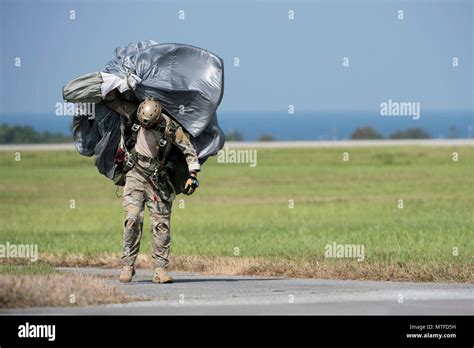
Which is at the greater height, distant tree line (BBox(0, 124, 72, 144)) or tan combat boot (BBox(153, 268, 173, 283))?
distant tree line (BBox(0, 124, 72, 144))

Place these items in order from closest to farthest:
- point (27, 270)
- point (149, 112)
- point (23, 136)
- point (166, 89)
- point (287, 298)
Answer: point (287, 298) → point (149, 112) → point (27, 270) → point (166, 89) → point (23, 136)

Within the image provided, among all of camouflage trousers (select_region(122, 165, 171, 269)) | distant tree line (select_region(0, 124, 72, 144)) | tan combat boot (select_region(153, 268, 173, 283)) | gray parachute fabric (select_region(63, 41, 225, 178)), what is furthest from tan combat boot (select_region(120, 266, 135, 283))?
distant tree line (select_region(0, 124, 72, 144))

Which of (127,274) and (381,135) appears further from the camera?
(381,135)

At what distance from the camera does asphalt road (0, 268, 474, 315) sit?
14.0 m

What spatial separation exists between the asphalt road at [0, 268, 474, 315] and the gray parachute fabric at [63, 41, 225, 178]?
176cm

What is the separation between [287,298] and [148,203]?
121 inches

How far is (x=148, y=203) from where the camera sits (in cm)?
1750

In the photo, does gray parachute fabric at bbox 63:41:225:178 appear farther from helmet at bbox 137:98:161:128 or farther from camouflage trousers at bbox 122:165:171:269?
camouflage trousers at bbox 122:165:171:269

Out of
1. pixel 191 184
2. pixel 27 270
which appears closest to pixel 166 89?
pixel 191 184

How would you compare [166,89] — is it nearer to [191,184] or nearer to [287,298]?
[191,184]

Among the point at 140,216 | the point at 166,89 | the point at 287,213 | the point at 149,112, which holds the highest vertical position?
the point at 166,89

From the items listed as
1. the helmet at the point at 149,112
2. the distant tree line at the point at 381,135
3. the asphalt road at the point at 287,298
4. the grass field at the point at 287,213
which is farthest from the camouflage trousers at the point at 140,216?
the distant tree line at the point at 381,135

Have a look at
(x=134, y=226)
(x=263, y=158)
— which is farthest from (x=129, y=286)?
(x=263, y=158)
